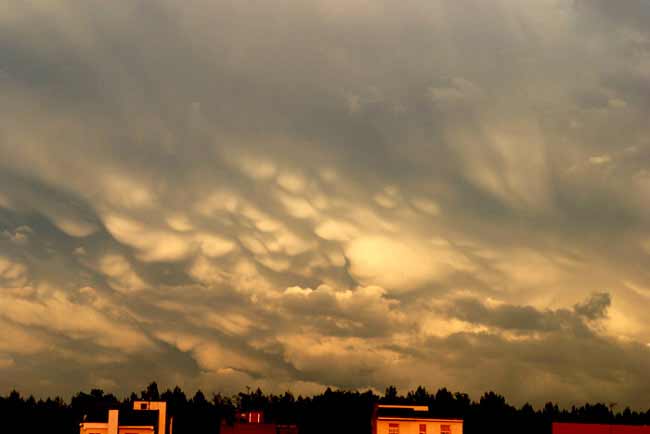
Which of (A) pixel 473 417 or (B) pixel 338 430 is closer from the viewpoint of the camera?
(B) pixel 338 430

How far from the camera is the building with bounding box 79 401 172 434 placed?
9288 centimetres

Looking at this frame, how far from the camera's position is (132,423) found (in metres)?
94.3

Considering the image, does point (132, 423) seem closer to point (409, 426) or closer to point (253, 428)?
point (253, 428)

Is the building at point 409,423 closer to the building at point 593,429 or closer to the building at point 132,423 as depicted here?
→ the building at point 593,429

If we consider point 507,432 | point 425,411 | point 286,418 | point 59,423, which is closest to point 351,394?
point 286,418

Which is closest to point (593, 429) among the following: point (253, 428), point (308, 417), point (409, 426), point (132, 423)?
point (409, 426)

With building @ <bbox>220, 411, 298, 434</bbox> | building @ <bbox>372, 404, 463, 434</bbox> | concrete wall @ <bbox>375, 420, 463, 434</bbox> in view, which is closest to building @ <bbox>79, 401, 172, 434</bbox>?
building @ <bbox>220, 411, 298, 434</bbox>

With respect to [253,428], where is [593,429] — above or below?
above

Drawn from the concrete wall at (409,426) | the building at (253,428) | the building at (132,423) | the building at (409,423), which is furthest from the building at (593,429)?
the building at (132,423)

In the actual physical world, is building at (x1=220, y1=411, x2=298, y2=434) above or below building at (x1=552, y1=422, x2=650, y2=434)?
below

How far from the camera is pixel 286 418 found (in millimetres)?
175000

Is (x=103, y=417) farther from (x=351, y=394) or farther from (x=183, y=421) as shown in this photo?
(x=351, y=394)

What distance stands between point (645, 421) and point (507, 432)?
39.1m

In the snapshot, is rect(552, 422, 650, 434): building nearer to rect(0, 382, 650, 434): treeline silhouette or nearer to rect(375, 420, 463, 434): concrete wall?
rect(375, 420, 463, 434): concrete wall
